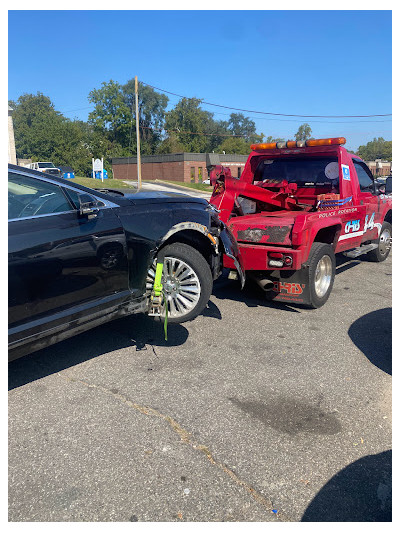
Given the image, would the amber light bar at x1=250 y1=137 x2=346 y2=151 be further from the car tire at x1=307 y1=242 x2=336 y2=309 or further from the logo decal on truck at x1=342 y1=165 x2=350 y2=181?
the car tire at x1=307 y1=242 x2=336 y2=309

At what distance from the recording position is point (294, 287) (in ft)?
17.0

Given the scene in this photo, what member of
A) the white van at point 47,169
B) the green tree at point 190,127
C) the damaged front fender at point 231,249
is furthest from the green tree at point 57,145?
the damaged front fender at point 231,249

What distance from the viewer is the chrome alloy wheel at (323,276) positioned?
17.9 ft

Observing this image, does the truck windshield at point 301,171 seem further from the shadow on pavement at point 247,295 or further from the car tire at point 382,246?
the car tire at point 382,246

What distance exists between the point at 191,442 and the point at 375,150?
4247 inches

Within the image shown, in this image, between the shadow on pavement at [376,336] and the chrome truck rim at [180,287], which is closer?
the chrome truck rim at [180,287]

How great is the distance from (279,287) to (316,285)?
1.87 ft

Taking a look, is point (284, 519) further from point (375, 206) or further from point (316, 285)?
point (375, 206)

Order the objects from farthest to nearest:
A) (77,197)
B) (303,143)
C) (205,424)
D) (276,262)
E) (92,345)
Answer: (303,143)
(276,262)
(92,345)
(77,197)
(205,424)

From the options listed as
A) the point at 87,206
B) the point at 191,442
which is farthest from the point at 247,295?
the point at 191,442

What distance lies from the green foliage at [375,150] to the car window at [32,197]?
99.4 m

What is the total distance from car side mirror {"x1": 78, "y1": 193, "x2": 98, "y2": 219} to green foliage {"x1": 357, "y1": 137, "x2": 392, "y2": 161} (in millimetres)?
99210

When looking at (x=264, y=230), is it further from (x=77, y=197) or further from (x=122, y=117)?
(x=122, y=117)

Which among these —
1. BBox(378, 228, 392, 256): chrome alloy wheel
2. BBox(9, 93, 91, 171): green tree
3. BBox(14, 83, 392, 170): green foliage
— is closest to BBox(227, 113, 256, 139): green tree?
BBox(14, 83, 392, 170): green foliage
